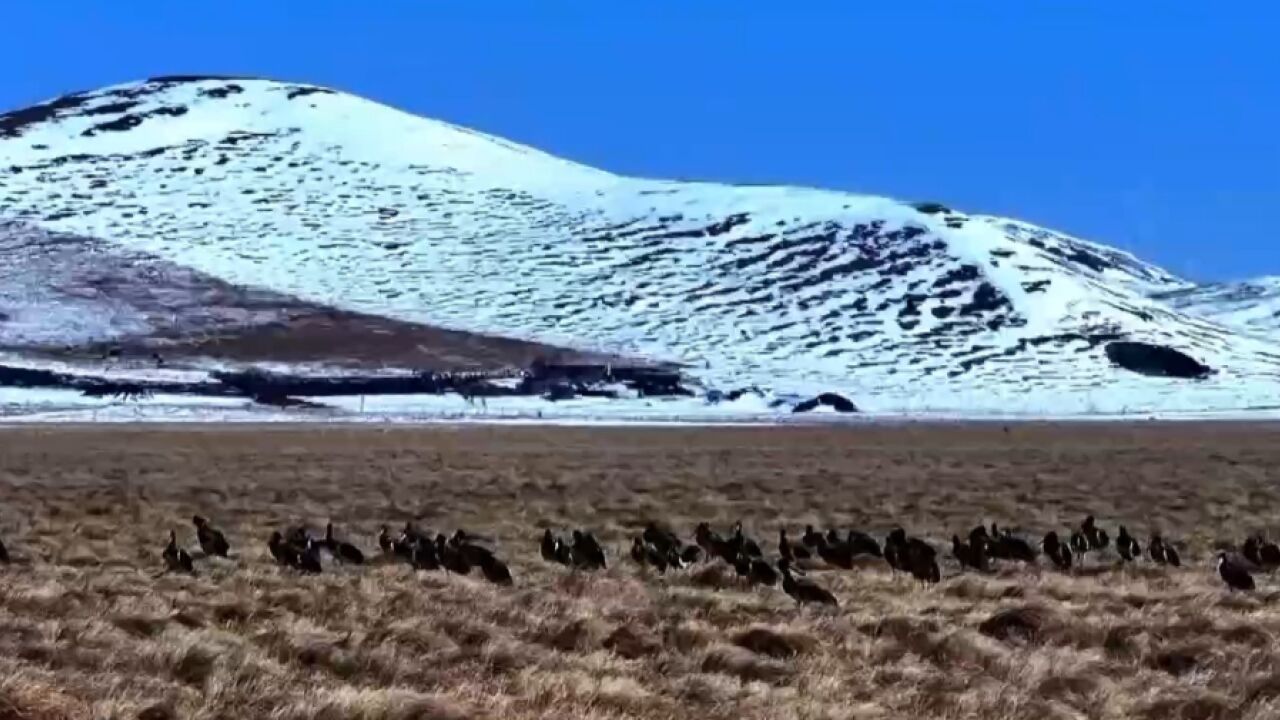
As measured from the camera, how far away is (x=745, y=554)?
16.6m

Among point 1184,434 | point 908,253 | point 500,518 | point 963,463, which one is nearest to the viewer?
point 500,518

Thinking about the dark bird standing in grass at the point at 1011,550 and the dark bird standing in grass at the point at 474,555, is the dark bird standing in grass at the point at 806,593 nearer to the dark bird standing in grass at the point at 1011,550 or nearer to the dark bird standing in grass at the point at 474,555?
the dark bird standing in grass at the point at 474,555

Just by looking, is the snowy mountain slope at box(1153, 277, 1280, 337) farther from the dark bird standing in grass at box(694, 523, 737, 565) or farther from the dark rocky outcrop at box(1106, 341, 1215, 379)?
the dark bird standing in grass at box(694, 523, 737, 565)

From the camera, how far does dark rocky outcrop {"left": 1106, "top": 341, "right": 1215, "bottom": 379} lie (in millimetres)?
102938

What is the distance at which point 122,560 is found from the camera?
17.2 metres

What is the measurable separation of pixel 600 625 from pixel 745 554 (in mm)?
5230

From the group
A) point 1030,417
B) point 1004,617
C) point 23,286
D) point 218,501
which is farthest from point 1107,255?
point 1004,617

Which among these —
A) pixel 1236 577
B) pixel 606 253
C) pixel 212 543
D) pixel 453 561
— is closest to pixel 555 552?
pixel 453 561

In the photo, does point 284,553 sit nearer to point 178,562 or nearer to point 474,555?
point 178,562

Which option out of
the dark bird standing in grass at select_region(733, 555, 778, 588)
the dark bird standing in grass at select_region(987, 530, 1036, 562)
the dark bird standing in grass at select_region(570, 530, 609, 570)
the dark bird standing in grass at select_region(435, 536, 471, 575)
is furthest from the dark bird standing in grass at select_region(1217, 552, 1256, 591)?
the dark bird standing in grass at select_region(435, 536, 471, 575)

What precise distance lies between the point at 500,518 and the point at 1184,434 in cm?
4384

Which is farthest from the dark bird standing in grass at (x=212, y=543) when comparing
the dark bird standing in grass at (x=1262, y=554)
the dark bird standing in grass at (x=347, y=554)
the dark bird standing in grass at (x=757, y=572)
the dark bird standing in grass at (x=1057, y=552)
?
the dark bird standing in grass at (x=1262, y=554)

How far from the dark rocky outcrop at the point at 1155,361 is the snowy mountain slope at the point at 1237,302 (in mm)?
24336

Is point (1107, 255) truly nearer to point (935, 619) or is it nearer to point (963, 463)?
point (963, 463)
